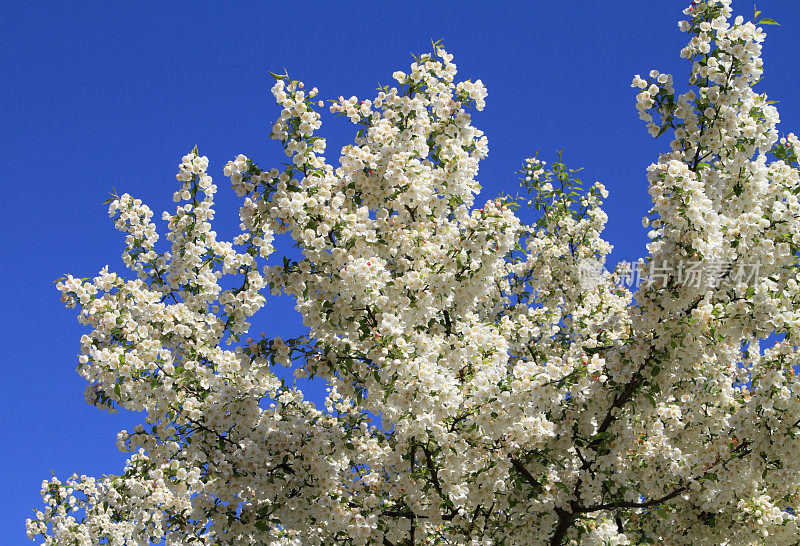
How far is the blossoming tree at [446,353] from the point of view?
287 inches

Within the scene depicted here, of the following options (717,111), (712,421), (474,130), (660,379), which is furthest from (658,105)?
(712,421)

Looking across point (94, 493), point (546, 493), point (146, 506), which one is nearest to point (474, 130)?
point (546, 493)

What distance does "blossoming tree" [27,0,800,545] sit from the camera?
7.28 metres

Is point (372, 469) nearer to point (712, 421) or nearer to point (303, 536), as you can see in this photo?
point (303, 536)

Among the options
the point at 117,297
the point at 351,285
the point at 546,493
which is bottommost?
the point at 546,493

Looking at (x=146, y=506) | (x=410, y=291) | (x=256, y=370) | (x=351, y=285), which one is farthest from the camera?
(x=146, y=506)

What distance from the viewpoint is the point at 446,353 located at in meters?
7.72

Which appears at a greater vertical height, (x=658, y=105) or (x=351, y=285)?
(x=658, y=105)

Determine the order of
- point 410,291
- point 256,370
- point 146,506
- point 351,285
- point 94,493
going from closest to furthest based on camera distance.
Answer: point 351,285 → point 410,291 → point 256,370 → point 146,506 → point 94,493

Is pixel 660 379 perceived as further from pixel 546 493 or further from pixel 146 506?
pixel 146 506

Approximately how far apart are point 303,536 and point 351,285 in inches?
145

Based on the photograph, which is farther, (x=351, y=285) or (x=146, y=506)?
(x=146, y=506)

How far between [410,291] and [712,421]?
4395 millimetres

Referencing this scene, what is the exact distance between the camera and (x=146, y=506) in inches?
375
